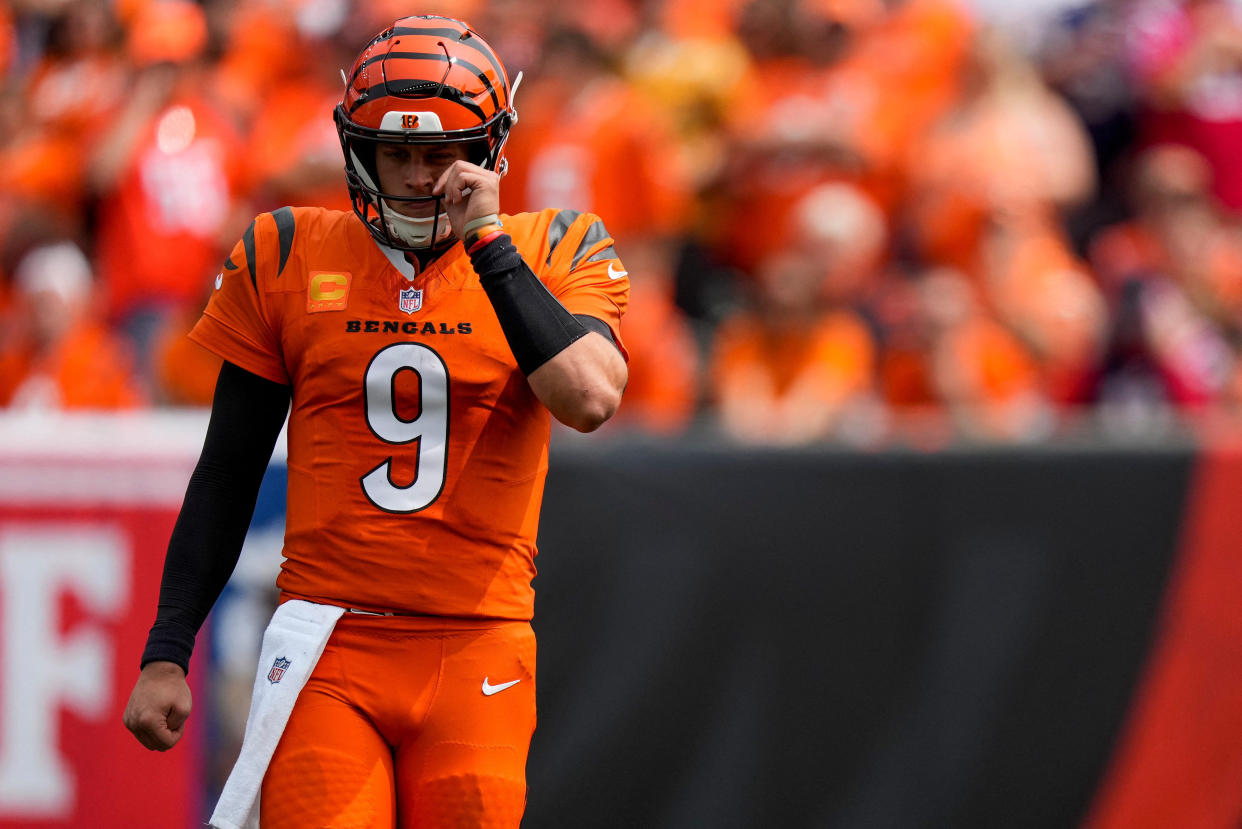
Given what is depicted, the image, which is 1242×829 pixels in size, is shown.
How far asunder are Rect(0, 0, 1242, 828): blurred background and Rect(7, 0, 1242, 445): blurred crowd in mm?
22

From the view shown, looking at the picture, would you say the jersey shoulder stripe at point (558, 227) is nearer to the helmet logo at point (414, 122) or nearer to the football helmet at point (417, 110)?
the football helmet at point (417, 110)

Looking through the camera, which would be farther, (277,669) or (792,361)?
(792,361)

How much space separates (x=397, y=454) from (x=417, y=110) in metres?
0.66

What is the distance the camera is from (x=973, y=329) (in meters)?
6.83

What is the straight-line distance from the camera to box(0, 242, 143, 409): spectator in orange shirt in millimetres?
7141

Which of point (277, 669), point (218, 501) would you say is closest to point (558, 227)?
point (218, 501)

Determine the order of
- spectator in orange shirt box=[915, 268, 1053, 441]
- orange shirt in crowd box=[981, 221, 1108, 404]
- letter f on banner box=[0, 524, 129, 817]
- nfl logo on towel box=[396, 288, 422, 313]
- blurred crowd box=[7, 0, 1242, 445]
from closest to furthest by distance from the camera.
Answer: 1. nfl logo on towel box=[396, 288, 422, 313]
2. letter f on banner box=[0, 524, 129, 817]
3. spectator in orange shirt box=[915, 268, 1053, 441]
4. blurred crowd box=[7, 0, 1242, 445]
5. orange shirt in crowd box=[981, 221, 1108, 404]

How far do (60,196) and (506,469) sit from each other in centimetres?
620

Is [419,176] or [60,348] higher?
[419,176]

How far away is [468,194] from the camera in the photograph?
9.77 feet

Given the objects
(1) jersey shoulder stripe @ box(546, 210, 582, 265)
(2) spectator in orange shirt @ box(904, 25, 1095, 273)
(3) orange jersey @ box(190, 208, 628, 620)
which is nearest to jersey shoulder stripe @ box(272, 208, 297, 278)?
(3) orange jersey @ box(190, 208, 628, 620)

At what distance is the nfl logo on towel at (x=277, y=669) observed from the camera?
121 inches

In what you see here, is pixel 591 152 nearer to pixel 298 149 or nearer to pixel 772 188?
pixel 772 188

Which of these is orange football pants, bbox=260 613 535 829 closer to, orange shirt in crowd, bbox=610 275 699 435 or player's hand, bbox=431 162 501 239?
player's hand, bbox=431 162 501 239
